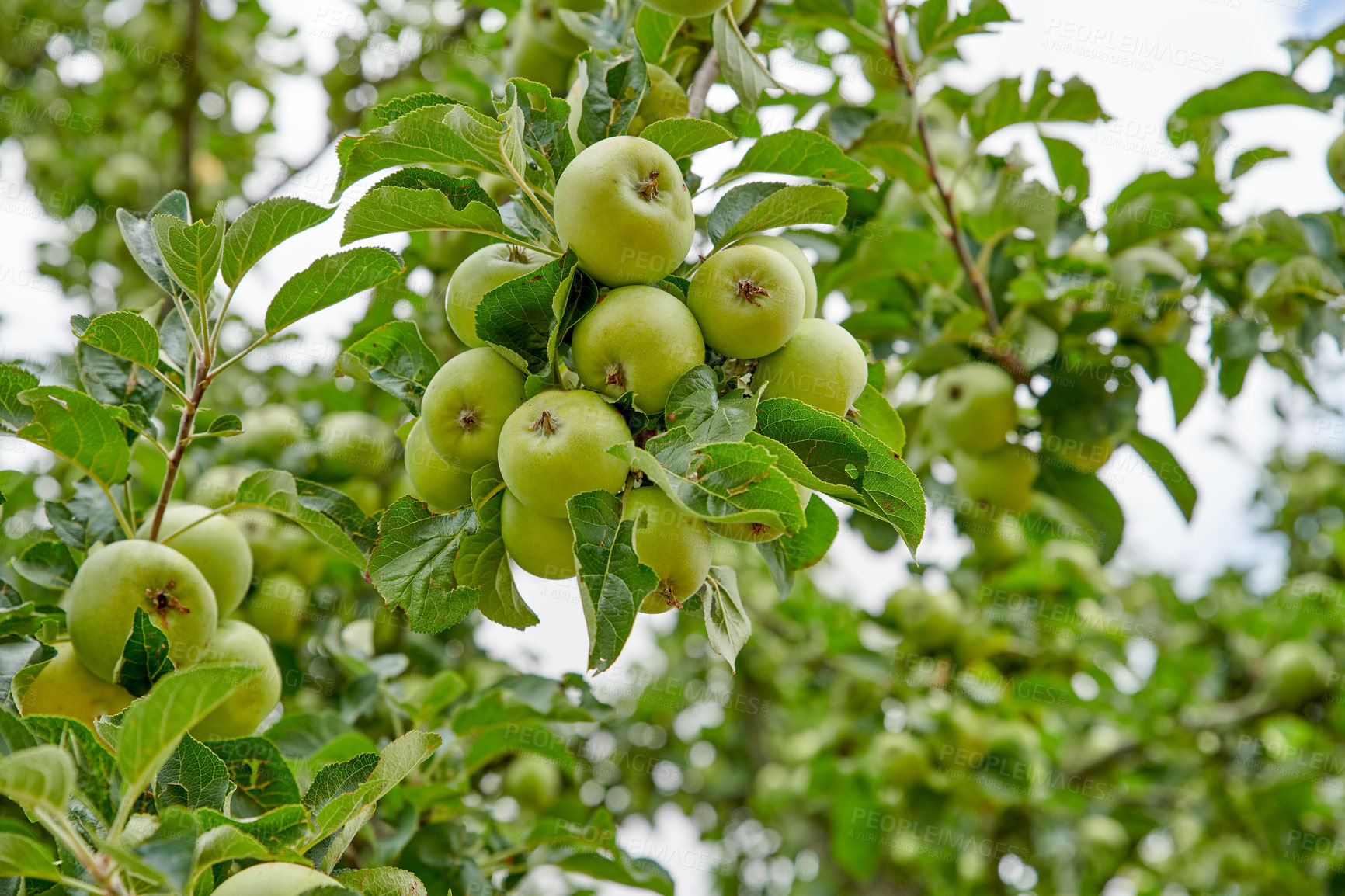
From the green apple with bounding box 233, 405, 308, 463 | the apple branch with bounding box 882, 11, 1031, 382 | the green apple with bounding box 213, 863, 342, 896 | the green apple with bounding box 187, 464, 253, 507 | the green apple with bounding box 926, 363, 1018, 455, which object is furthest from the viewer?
the green apple with bounding box 233, 405, 308, 463

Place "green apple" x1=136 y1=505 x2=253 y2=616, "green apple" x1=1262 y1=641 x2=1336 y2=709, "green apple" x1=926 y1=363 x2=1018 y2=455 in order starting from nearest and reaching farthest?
"green apple" x1=136 y1=505 x2=253 y2=616
"green apple" x1=926 y1=363 x2=1018 y2=455
"green apple" x1=1262 y1=641 x2=1336 y2=709

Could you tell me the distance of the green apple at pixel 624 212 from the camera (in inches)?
43.6

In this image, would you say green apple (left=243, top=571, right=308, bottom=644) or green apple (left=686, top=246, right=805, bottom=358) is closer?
green apple (left=686, top=246, right=805, bottom=358)

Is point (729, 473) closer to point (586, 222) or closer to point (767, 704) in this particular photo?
point (586, 222)

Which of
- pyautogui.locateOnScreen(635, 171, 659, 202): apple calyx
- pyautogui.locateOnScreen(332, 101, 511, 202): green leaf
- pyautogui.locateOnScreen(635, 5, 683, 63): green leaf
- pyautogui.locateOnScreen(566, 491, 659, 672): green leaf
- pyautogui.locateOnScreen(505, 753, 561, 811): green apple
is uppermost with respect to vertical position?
pyautogui.locateOnScreen(332, 101, 511, 202): green leaf

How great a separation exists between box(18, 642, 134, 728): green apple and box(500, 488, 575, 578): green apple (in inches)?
23.6

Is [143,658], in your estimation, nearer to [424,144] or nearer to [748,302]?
[424,144]

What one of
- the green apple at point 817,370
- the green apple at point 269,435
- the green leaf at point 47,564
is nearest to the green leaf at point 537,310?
the green apple at point 817,370

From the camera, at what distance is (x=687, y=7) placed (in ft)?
4.66

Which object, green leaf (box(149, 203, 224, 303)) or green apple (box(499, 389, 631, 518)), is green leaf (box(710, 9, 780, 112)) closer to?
green apple (box(499, 389, 631, 518))

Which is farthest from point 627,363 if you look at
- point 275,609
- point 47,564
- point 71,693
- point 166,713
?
point 275,609

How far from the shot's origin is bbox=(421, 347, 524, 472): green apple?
117cm

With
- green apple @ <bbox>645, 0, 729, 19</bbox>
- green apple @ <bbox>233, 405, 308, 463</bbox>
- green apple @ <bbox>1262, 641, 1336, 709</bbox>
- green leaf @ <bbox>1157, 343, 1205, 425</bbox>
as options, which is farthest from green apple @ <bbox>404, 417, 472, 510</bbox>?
green apple @ <bbox>1262, 641, 1336, 709</bbox>

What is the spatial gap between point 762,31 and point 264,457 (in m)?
1.82
